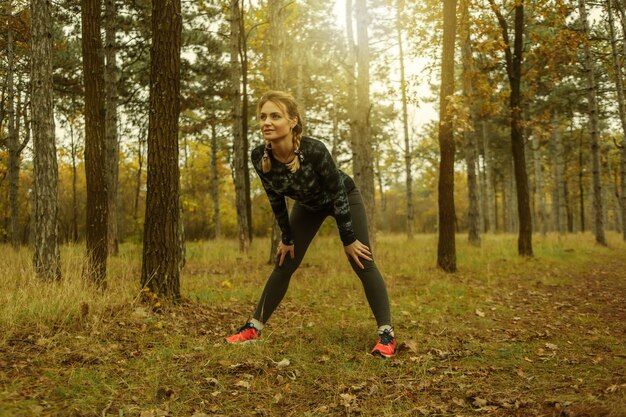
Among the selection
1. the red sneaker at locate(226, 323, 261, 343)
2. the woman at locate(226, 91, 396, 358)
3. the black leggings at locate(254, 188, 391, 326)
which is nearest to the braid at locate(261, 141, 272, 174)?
the woman at locate(226, 91, 396, 358)

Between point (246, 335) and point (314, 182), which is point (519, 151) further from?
point (246, 335)

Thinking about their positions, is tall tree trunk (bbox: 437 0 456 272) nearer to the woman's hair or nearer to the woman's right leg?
the woman's right leg

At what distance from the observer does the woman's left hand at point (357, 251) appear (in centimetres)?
377

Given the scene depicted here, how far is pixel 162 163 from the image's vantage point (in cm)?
484

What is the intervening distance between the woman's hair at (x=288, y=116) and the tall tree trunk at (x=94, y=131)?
3.69 meters

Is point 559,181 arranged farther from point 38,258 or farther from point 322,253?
point 38,258

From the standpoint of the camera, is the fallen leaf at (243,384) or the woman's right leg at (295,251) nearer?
the fallen leaf at (243,384)

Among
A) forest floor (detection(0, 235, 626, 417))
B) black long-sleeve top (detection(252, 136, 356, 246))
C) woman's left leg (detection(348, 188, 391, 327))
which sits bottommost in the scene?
forest floor (detection(0, 235, 626, 417))

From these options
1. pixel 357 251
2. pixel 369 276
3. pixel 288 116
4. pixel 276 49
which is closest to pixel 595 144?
pixel 276 49

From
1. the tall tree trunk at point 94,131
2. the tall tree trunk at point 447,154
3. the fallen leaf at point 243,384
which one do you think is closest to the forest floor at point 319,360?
the fallen leaf at point 243,384

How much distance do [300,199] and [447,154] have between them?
6.01 meters

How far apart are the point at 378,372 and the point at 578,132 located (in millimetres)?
30755

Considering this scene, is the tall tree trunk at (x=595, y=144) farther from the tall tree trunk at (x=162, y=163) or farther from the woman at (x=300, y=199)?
the tall tree trunk at (x=162, y=163)

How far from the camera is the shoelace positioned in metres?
3.69
